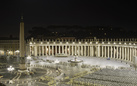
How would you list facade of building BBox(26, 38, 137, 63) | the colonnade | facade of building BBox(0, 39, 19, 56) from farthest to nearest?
facade of building BBox(0, 39, 19, 56)
facade of building BBox(26, 38, 137, 63)
the colonnade

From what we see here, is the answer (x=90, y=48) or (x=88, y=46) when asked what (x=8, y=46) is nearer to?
(x=88, y=46)

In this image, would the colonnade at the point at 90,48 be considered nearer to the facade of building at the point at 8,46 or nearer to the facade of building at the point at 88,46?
the facade of building at the point at 88,46

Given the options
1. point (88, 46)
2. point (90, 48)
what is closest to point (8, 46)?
point (88, 46)

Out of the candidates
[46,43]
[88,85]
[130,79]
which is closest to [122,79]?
[130,79]

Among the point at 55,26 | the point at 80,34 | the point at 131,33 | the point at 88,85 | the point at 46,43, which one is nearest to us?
the point at 88,85

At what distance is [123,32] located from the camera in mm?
87000

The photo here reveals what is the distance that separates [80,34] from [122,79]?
64.7m

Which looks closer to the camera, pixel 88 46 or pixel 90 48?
pixel 90 48

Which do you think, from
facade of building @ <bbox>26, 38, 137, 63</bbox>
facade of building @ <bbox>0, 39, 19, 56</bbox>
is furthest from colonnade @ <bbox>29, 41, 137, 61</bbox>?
facade of building @ <bbox>0, 39, 19, 56</bbox>

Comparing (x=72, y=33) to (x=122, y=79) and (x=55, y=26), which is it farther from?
(x=122, y=79)

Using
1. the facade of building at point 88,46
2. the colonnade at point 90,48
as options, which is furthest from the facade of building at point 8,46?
the facade of building at point 88,46

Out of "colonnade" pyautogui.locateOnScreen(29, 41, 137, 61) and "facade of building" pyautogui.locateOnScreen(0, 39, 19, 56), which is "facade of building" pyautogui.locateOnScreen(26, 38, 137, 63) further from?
"facade of building" pyautogui.locateOnScreen(0, 39, 19, 56)

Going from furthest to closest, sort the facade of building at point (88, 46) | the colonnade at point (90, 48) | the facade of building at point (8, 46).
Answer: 1. the facade of building at point (8, 46)
2. the facade of building at point (88, 46)
3. the colonnade at point (90, 48)

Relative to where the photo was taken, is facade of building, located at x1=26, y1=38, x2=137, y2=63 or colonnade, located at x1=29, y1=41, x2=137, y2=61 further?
facade of building, located at x1=26, y1=38, x2=137, y2=63
